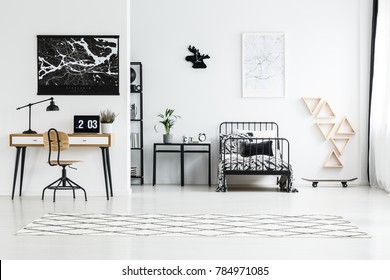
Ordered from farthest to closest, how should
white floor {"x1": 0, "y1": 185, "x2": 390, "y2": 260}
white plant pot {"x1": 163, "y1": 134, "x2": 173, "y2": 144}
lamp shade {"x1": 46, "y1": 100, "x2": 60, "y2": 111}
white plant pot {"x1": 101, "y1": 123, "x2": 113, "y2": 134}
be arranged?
white plant pot {"x1": 163, "y1": 134, "x2": 173, "y2": 144} → white plant pot {"x1": 101, "y1": 123, "x2": 113, "y2": 134} → lamp shade {"x1": 46, "y1": 100, "x2": 60, "y2": 111} → white floor {"x1": 0, "y1": 185, "x2": 390, "y2": 260}

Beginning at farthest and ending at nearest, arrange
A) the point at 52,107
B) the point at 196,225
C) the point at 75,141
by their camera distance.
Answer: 1. the point at 75,141
2. the point at 52,107
3. the point at 196,225

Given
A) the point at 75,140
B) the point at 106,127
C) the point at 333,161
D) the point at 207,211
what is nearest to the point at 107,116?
the point at 106,127

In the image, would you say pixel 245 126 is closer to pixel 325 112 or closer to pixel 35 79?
pixel 325 112

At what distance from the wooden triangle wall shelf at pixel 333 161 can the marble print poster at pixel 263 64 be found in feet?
3.90

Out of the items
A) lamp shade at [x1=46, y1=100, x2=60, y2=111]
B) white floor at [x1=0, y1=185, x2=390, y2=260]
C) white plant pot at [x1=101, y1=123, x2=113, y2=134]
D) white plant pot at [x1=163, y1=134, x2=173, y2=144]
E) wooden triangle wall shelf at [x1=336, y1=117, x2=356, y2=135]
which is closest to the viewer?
white floor at [x1=0, y1=185, x2=390, y2=260]

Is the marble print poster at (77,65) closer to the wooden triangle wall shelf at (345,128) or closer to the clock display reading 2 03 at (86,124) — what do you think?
the clock display reading 2 03 at (86,124)

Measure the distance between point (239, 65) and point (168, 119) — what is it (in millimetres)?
1358

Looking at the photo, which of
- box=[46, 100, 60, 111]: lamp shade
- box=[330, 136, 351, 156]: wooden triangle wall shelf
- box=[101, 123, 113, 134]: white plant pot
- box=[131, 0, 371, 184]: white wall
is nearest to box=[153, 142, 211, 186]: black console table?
box=[131, 0, 371, 184]: white wall

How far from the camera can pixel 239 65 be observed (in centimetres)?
988

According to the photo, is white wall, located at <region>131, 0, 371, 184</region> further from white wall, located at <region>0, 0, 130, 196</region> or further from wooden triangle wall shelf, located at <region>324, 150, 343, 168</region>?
white wall, located at <region>0, 0, 130, 196</region>

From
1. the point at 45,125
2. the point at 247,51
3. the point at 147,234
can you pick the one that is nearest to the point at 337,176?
the point at 247,51

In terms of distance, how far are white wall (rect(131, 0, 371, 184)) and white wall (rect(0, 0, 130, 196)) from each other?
170 cm

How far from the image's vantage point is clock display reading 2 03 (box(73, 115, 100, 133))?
8.14 m

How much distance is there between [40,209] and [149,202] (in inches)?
50.7
